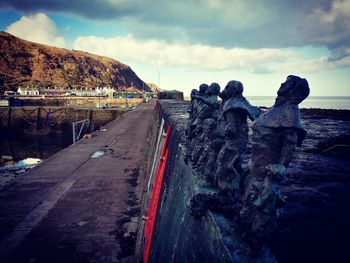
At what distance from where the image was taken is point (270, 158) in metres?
1.88

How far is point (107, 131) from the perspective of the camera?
20.0 metres

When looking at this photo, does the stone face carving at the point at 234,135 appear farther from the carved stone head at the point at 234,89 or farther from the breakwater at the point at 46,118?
the breakwater at the point at 46,118

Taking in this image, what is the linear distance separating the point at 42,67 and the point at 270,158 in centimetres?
11763

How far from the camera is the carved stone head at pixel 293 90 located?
1.83 metres

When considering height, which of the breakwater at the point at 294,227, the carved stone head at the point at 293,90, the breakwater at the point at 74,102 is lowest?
the breakwater at the point at 74,102

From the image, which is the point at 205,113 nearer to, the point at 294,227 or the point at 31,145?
the point at 294,227

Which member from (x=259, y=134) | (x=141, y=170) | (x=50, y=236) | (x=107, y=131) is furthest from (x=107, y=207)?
(x=107, y=131)

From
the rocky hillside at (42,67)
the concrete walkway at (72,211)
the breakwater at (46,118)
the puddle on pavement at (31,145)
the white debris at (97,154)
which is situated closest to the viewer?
the concrete walkway at (72,211)

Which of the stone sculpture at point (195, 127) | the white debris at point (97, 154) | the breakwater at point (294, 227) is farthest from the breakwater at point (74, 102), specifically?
the breakwater at point (294, 227)

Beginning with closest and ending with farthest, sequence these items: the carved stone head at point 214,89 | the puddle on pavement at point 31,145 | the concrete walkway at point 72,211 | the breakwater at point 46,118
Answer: the carved stone head at point 214,89 < the concrete walkway at point 72,211 < the puddle on pavement at point 31,145 < the breakwater at point 46,118

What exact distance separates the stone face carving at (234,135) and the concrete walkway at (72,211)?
4.36m

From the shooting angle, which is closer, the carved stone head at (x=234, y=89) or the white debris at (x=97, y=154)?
the carved stone head at (x=234, y=89)

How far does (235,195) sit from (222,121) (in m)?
0.69

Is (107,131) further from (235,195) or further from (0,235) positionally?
(235,195)
